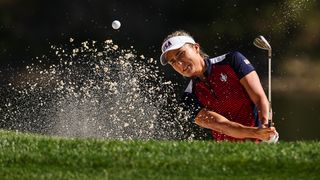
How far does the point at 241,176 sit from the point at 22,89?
12269mm

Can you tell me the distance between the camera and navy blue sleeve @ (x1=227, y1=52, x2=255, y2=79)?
919 cm

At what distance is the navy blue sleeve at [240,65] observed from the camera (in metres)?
9.19

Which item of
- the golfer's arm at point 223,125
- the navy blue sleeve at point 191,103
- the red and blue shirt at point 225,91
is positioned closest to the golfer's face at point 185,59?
the red and blue shirt at point 225,91

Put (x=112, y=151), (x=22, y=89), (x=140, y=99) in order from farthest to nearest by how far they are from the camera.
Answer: (x=22, y=89), (x=140, y=99), (x=112, y=151)

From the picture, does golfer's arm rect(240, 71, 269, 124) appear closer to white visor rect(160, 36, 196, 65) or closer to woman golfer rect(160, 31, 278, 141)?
woman golfer rect(160, 31, 278, 141)

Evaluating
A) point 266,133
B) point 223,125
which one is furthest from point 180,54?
point 266,133

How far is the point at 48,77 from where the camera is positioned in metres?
19.2

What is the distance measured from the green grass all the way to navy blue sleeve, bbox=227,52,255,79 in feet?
4.46

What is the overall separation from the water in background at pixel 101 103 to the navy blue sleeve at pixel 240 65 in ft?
15.8

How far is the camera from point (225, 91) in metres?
9.41

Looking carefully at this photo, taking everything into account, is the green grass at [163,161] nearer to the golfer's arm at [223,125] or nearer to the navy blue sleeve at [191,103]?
the golfer's arm at [223,125]

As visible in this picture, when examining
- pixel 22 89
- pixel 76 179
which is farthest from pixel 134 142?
pixel 22 89

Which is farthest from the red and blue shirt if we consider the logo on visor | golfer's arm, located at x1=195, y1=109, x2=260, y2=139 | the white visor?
the logo on visor

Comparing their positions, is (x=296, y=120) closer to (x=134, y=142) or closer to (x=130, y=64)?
(x=130, y=64)
